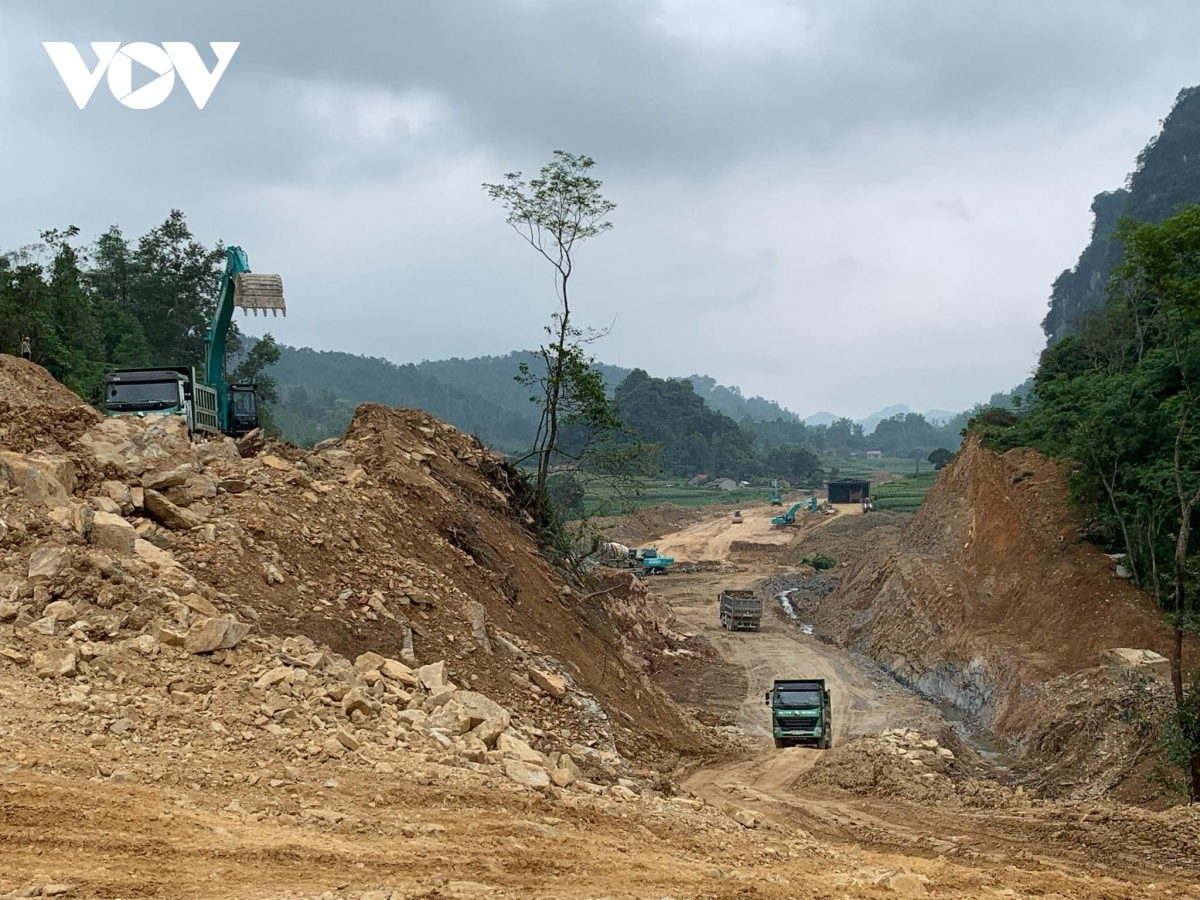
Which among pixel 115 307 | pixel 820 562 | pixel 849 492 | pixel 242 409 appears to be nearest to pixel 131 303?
pixel 115 307

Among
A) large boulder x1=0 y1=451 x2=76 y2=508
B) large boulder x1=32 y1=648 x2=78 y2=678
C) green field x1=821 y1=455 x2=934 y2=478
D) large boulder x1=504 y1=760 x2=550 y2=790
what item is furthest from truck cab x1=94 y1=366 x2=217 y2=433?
green field x1=821 y1=455 x2=934 y2=478

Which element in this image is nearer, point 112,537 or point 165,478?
point 112,537

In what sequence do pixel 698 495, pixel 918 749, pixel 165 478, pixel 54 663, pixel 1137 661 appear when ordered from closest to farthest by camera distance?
pixel 54 663, pixel 165 478, pixel 918 749, pixel 1137 661, pixel 698 495

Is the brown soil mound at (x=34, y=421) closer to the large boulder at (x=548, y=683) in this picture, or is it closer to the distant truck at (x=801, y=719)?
the large boulder at (x=548, y=683)

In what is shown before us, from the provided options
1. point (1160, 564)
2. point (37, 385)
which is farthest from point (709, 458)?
point (37, 385)

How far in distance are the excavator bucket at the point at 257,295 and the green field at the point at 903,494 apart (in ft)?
190

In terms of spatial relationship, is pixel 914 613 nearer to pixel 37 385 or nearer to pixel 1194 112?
pixel 37 385

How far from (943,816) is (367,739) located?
8771 millimetres

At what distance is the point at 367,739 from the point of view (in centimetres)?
1079

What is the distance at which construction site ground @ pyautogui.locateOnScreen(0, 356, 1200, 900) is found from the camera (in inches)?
319

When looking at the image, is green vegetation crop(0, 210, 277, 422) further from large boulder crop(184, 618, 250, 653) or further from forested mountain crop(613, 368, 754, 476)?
forested mountain crop(613, 368, 754, 476)

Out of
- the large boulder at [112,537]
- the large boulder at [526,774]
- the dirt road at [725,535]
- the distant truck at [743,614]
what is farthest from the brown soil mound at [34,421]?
the dirt road at [725,535]

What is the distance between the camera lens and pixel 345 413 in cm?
13575

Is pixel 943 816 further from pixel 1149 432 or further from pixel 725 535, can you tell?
pixel 725 535
